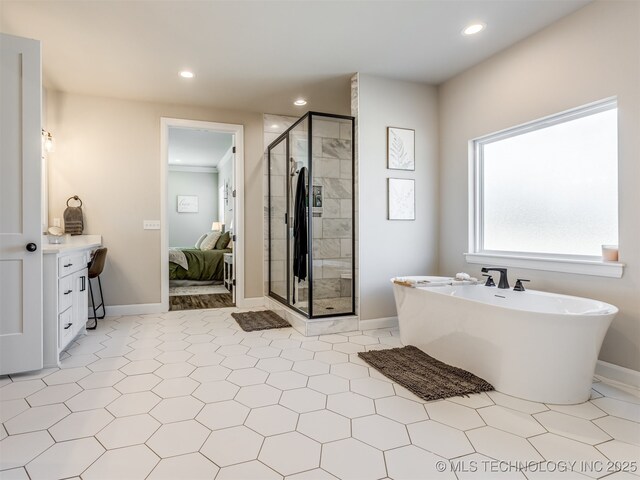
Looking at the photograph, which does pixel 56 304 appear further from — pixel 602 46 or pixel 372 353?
pixel 602 46

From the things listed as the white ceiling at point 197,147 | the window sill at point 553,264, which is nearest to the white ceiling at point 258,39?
the white ceiling at point 197,147

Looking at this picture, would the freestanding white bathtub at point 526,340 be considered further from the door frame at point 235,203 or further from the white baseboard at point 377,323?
the door frame at point 235,203

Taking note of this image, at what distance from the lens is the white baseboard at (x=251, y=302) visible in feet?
15.7

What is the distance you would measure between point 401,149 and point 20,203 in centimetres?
323

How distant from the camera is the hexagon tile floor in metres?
1.54

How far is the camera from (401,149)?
12.5 ft

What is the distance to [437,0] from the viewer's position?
8.12ft

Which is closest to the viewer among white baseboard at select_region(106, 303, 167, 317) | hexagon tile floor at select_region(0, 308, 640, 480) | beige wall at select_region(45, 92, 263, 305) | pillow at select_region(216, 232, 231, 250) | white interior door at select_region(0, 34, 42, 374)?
hexagon tile floor at select_region(0, 308, 640, 480)

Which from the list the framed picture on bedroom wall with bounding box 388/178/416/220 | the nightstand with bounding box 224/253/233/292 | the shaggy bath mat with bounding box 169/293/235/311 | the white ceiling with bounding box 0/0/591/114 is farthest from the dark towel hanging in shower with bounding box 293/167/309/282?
the nightstand with bounding box 224/253/233/292

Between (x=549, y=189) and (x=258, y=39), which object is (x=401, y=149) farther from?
(x=258, y=39)

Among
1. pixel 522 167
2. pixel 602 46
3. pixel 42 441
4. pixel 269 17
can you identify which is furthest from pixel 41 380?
pixel 602 46

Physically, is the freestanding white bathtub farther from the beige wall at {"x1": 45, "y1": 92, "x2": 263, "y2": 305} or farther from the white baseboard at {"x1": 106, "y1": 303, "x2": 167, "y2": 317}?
the beige wall at {"x1": 45, "y1": 92, "x2": 263, "y2": 305}

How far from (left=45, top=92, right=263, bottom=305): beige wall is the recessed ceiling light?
10.2 feet

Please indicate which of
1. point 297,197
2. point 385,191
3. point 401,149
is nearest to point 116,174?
point 297,197
